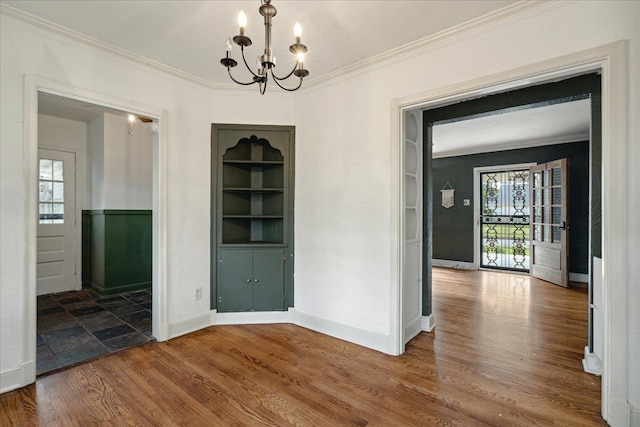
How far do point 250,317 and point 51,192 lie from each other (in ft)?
12.3

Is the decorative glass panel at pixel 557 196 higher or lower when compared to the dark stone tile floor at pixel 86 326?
higher

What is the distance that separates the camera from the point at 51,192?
180 inches

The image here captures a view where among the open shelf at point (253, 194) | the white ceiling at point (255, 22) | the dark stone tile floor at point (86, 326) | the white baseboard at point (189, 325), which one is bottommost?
the dark stone tile floor at point (86, 326)

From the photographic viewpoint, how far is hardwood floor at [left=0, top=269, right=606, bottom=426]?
1.92m

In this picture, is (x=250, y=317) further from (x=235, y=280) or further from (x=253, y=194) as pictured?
(x=253, y=194)

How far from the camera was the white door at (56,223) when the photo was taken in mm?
4488

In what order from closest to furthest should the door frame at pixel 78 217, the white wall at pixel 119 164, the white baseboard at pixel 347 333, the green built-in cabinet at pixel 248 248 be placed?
the white baseboard at pixel 347 333 < the green built-in cabinet at pixel 248 248 < the white wall at pixel 119 164 < the door frame at pixel 78 217

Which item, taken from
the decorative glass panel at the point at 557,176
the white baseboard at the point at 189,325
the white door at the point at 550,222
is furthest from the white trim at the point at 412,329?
the decorative glass panel at the point at 557,176

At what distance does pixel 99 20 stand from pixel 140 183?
3.06 m

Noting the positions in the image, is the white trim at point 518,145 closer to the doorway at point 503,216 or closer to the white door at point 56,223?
the doorway at point 503,216

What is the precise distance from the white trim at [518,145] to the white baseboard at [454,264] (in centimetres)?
258

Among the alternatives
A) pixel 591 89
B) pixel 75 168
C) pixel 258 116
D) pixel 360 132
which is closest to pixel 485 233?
pixel 591 89

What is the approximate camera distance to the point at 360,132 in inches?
117

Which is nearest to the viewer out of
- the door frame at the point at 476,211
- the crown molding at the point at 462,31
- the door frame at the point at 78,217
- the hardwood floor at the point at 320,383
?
the hardwood floor at the point at 320,383
